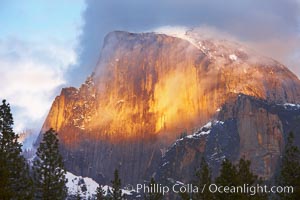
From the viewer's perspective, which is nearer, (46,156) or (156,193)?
(46,156)

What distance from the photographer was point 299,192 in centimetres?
6650

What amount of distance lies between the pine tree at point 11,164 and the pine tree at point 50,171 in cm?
777

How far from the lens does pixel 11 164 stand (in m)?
55.1

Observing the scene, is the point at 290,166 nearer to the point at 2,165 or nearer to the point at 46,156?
the point at 46,156

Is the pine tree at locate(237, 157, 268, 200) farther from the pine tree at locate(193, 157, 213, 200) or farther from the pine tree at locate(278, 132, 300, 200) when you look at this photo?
the pine tree at locate(193, 157, 213, 200)

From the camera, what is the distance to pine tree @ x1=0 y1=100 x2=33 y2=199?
173 ft

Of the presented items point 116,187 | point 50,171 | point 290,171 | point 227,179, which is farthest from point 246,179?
point 116,187

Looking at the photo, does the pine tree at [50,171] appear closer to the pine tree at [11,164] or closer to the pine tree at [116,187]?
the pine tree at [11,164]

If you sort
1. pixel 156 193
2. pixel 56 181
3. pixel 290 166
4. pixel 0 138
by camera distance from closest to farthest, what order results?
pixel 0 138 < pixel 56 181 < pixel 290 166 < pixel 156 193

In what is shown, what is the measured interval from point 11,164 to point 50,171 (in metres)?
10.7

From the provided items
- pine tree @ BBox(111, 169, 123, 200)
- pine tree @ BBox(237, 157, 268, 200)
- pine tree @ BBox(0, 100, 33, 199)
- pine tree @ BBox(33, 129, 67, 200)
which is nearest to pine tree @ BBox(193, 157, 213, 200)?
pine tree @ BBox(237, 157, 268, 200)

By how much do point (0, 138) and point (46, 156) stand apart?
9598 mm

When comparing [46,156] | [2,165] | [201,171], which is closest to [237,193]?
[201,171]

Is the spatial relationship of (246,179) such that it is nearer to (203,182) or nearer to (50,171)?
(203,182)
